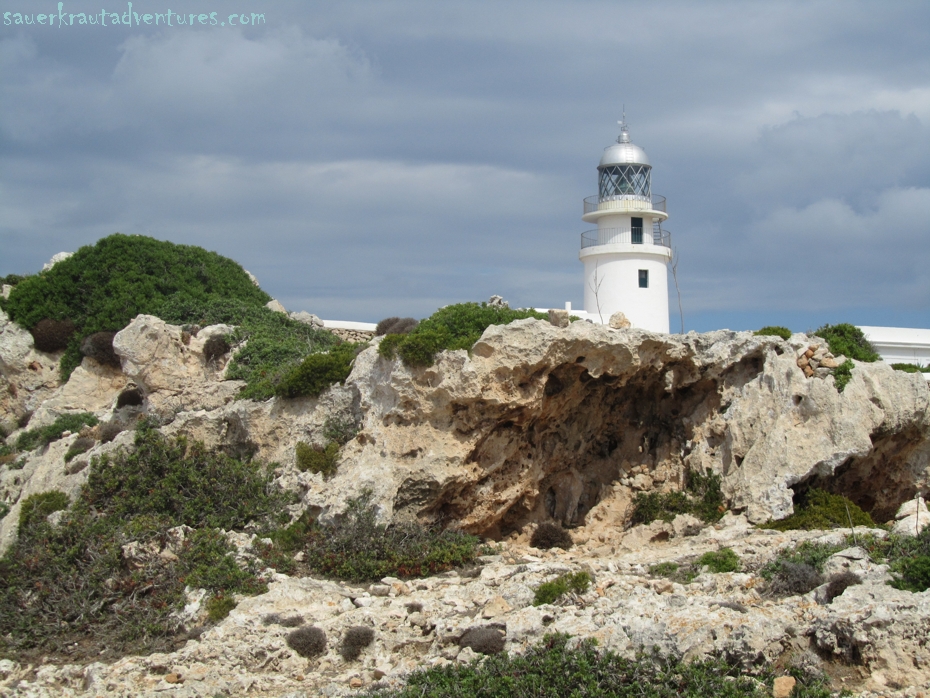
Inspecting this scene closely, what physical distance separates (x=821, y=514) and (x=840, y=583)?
4.28 m

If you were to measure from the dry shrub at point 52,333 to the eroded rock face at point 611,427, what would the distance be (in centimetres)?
1418

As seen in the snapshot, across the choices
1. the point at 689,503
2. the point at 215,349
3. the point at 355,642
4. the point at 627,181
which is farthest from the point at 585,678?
the point at 627,181

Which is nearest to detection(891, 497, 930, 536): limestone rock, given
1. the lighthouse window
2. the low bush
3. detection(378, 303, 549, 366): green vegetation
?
the low bush

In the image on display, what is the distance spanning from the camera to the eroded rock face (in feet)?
54.4

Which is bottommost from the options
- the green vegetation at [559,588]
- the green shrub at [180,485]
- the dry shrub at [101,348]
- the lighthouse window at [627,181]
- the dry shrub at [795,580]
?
the green vegetation at [559,588]

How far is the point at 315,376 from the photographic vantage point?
18516mm

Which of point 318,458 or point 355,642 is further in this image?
point 318,458

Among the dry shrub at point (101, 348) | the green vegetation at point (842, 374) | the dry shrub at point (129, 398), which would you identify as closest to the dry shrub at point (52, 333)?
the dry shrub at point (101, 348)

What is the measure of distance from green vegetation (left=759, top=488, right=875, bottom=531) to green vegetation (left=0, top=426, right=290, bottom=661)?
9087 mm

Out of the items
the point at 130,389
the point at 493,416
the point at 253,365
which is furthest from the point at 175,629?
the point at 130,389

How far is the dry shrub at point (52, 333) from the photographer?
28094mm

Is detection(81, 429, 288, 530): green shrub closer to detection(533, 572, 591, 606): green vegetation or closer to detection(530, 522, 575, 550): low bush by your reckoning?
detection(530, 522, 575, 550): low bush

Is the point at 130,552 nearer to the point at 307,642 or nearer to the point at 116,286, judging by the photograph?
the point at 307,642

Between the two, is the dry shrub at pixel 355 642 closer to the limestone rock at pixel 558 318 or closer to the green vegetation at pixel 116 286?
the limestone rock at pixel 558 318
